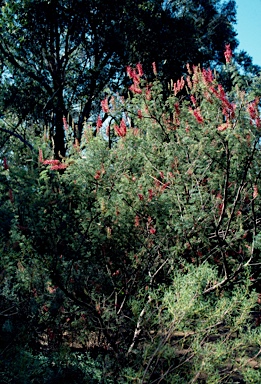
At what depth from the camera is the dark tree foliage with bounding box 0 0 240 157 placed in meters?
14.9

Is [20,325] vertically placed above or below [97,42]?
below

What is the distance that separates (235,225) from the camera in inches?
179

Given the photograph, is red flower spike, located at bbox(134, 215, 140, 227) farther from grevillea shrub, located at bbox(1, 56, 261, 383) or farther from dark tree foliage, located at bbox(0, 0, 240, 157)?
dark tree foliage, located at bbox(0, 0, 240, 157)

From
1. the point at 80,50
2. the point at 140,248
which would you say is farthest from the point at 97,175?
the point at 80,50

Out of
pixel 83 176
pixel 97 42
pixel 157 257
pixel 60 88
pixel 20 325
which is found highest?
pixel 97 42

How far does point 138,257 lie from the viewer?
4.42 m

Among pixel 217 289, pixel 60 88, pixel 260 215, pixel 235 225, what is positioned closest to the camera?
pixel 217 289

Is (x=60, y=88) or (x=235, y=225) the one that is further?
(x=60, y=88)

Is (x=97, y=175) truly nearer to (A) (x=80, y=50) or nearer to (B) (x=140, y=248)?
(B) (x=140, y=248)

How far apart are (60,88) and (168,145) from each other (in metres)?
11.3

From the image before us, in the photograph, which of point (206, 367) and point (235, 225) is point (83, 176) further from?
point (206, 367)

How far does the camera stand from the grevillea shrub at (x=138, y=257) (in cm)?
350

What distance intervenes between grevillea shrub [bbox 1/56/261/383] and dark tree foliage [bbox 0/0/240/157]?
10.2 m

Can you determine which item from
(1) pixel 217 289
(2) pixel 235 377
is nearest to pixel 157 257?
(1) pixel 217 289
